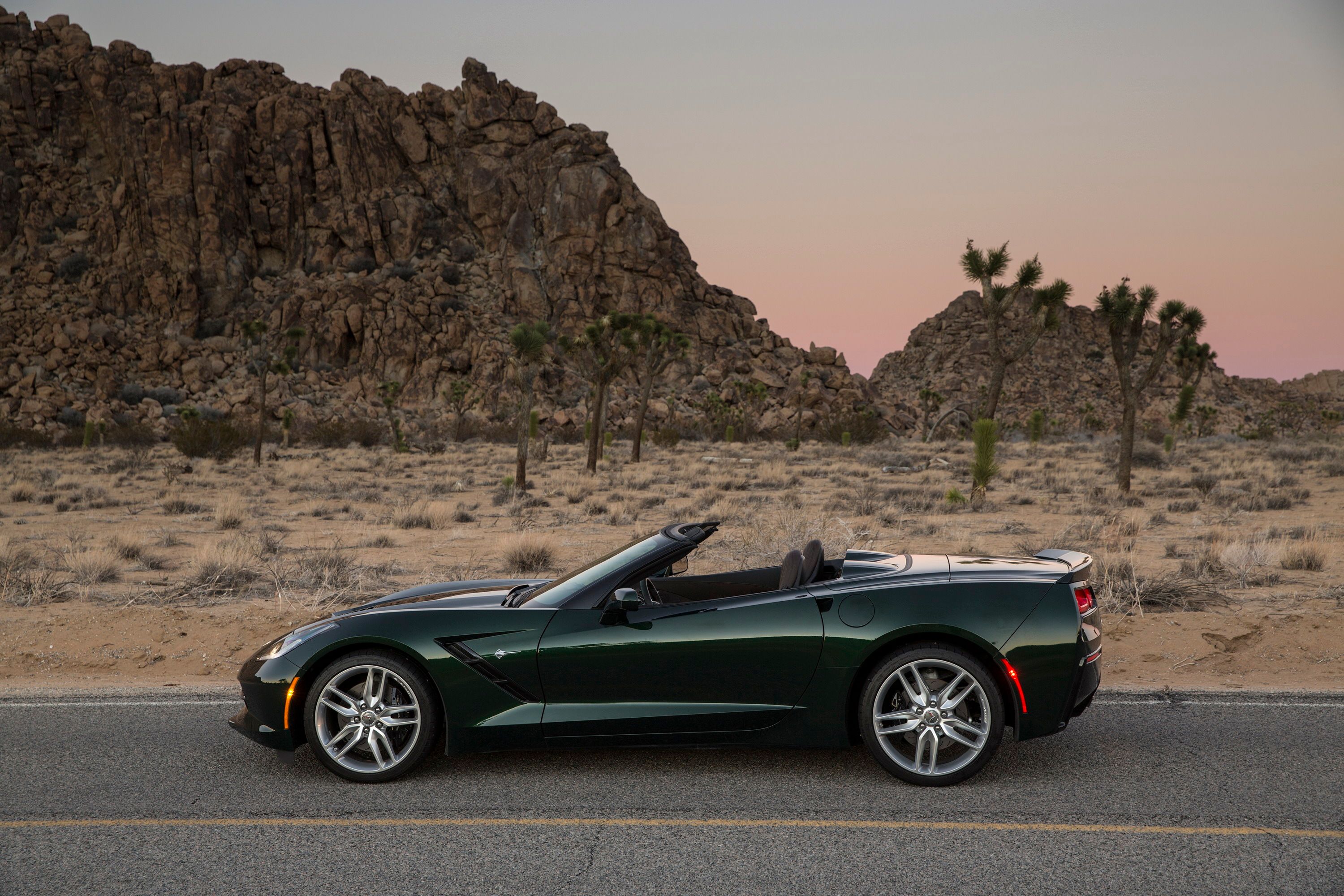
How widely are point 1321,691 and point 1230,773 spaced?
7.85 feet

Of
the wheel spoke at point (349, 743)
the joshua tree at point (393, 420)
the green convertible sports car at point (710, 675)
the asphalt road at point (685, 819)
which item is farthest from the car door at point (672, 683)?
the joshua tree at point (393, 420)

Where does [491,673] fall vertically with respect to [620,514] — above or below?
above

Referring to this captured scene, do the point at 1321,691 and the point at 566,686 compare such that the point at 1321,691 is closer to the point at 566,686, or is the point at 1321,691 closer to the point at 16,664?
the point at 566,686

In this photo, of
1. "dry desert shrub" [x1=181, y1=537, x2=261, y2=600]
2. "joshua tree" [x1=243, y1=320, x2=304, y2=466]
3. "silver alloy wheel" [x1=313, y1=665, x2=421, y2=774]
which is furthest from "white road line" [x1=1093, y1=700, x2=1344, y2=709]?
"joshua tree" [x1=243, y1=320, x2=304, y2=466]

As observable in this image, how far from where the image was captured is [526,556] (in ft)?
43.9

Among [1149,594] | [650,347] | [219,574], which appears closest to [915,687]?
[1149,594]

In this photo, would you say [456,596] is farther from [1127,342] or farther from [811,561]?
[1127,342]

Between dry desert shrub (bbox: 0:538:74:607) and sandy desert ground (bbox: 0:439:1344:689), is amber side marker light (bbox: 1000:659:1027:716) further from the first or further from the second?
dry desert shrub (bbox: 0:538:74:607)

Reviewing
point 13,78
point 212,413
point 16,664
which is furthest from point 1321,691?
point 13,78

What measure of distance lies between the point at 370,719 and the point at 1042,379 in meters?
110

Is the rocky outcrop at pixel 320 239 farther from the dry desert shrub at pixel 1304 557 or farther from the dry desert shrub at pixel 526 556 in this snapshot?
the dry desert shrub at pixel 1304 557

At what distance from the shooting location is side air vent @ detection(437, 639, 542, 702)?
4918mm

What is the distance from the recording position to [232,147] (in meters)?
89.7

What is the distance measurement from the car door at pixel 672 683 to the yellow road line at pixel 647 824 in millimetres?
514
